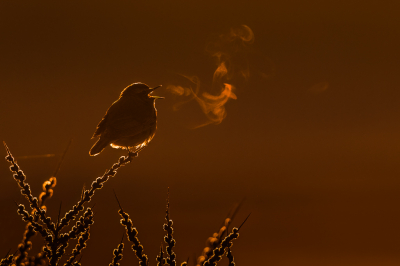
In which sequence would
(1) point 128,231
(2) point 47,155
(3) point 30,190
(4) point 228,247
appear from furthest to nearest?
(2) point 47,155
(3) point 30,190
(1) point 128,231
(4) point 228,247

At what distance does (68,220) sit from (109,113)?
2.49 metres

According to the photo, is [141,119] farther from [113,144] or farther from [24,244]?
[24,244]

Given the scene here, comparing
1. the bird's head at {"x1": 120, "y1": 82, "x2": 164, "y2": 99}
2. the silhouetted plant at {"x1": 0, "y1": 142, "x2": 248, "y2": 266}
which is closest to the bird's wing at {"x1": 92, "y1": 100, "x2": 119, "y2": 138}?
the bird's head at {"x1": 120, "y1": 82, "x2": 164, "y2": 99}

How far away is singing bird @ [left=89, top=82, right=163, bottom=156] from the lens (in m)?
5.61

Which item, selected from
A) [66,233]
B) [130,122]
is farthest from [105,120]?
[66,233]

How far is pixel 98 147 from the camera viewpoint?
5590 millimetres

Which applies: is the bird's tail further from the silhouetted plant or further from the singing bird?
the silhouetted plant

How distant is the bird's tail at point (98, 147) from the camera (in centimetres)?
559

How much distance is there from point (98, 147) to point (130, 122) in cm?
64

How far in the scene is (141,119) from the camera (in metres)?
5.78

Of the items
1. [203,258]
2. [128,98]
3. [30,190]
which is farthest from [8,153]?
[128,98]

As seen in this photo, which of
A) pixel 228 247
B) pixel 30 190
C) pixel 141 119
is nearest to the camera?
pixel 228 247

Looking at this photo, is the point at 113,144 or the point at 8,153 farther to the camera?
the point at 113,144

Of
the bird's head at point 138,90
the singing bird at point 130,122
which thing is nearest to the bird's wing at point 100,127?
the singing bird at point 130,122
